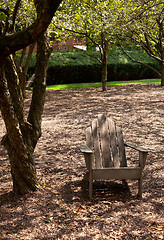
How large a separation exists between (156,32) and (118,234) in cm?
1356

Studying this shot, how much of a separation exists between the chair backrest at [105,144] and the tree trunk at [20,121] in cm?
88

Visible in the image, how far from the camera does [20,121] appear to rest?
13.7 feet

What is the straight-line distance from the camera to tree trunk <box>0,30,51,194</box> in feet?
12.6

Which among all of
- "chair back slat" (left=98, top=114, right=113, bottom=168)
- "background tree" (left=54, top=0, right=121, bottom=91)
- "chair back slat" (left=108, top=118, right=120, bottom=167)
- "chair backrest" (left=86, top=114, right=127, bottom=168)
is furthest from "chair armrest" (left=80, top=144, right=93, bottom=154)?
"background tree" (left=54, top=0, right=121, bottom=91)

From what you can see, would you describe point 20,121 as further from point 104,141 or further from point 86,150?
point 104,141

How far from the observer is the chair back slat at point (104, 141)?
4418 millimetres

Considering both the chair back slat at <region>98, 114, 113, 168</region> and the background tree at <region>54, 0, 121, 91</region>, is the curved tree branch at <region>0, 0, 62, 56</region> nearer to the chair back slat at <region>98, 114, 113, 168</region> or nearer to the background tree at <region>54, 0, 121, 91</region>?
the chair back slat at <region>98, 114, 113, 168</region>

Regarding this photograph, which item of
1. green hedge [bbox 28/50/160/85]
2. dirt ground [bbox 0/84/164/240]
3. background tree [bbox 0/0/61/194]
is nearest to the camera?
dirt ground [bbox 0/84/164/240]

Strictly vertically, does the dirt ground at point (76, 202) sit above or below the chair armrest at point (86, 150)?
below

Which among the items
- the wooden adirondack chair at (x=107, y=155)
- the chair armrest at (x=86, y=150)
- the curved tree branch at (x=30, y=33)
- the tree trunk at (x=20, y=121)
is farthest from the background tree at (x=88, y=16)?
the curved tree branch at (x=30, y=33)

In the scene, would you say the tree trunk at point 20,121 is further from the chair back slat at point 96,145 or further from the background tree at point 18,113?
the chair back slat at point 96,145

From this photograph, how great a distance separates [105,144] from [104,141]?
0.05 m

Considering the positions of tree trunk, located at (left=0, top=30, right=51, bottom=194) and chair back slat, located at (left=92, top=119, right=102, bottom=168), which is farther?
chair back slat, located at (left=92, top=119, right=102, bottom=168)

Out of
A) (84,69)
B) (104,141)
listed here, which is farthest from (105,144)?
(84,69)
